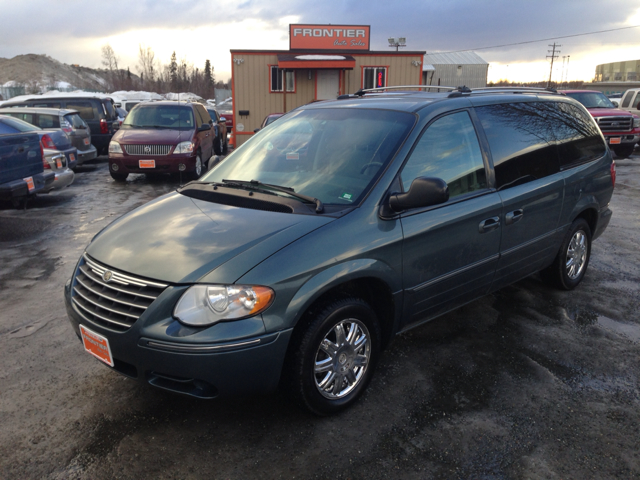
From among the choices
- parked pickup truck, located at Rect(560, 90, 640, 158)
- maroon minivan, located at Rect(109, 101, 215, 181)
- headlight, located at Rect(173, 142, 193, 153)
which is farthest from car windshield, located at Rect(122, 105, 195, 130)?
parked pickup truck, located at Rect(560, 90, 640, 158)

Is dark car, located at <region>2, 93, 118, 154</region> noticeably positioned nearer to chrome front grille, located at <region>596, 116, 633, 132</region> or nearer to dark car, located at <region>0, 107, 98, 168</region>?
dark car, located at <region>0, 107, 98, 168</region>

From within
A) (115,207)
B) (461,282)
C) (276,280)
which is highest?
(276,280)

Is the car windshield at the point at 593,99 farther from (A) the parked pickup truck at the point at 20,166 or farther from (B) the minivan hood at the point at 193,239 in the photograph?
(B) the minivan hood at the point at 193,239

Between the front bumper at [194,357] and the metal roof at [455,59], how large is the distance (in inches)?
1930

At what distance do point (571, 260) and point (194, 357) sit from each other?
3876mm

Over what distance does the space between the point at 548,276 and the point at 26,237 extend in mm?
6539

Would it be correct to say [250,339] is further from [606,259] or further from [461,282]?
[606,259]

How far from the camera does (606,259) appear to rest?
596cm

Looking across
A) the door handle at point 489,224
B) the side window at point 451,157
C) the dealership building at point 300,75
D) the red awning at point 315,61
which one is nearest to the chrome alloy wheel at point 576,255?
the door handle at point 489,224

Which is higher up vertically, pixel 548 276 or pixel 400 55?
pixel 400 55

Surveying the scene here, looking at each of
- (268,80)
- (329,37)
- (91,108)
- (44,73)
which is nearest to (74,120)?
(91,108)

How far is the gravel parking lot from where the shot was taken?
255 cm

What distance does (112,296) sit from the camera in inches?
105

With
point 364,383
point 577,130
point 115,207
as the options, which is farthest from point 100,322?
point 115,207
